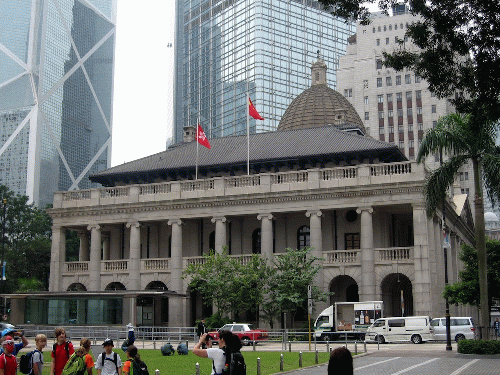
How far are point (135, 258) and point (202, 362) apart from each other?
30.8m

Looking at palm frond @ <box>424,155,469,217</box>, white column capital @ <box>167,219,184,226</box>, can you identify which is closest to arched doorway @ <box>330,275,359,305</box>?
white column capital @ <box>167,219,184,226</box>

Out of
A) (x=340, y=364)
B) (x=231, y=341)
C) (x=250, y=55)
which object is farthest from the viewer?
(x=250, y=55)

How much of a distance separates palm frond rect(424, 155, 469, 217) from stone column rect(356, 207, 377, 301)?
15.2m

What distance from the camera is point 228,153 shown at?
65.2m

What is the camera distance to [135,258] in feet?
200

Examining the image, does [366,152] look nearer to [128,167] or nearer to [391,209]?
[391,209]

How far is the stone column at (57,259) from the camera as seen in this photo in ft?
208

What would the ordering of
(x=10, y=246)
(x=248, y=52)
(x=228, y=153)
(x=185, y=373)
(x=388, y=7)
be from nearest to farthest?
(x=388, y=7) → (x=185, y=373) → (x=228, y=153) → (x=10, y=246) → (x=248, y=52)

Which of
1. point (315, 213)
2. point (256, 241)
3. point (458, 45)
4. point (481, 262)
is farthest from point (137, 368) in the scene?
point (256, 241)

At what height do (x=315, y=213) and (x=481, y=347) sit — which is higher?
(x=315, y=213)

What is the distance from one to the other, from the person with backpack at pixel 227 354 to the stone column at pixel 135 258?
48649mm

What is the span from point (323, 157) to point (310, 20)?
107433 millimetres

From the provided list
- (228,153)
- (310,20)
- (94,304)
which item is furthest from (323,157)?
(310,20)

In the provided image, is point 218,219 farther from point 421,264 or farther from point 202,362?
point 202,362
